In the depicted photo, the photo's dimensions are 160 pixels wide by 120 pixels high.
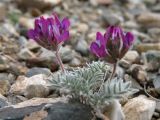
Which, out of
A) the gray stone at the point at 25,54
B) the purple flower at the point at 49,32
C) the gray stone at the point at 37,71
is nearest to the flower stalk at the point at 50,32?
the purple flower at the point at 49,32

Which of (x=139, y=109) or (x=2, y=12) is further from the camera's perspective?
(x=2, y=12)

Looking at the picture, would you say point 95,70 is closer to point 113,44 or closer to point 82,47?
point 113,44

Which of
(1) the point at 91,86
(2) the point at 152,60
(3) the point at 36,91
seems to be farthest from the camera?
(2) the point at 152,60

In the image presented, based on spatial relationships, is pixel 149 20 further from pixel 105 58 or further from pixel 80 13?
pixel 105 58

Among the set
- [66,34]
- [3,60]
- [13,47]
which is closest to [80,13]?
[13,47]

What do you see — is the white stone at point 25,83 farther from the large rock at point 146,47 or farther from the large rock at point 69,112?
the large rock at point 146,47

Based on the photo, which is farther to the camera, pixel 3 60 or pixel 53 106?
pixel 3 60

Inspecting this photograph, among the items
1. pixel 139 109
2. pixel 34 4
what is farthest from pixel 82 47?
pixel 139 109
